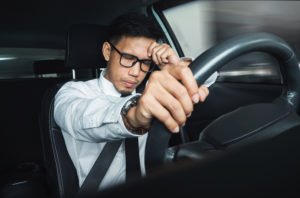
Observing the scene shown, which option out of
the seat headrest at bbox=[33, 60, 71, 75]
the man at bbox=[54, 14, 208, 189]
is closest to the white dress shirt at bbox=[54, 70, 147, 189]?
the man at bbox=[54, 14, 208, 189]

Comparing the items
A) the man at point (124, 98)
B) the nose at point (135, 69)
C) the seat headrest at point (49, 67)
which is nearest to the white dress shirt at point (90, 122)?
the man at point (124, 98)

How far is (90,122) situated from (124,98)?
13 centimetres

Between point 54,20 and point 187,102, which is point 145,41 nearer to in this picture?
point 187,102

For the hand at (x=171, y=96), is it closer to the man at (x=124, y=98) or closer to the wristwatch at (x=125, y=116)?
the man at (x=124, y=98)

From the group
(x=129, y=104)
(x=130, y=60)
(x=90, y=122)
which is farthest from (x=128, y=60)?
(x=129, y=104)

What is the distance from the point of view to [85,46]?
1.40m

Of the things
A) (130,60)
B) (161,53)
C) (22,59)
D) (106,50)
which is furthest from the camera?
(22,59)

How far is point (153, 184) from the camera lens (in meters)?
0.28

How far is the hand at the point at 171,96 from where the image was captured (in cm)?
48

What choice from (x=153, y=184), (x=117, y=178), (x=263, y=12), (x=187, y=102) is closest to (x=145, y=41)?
(x=117, y=178)

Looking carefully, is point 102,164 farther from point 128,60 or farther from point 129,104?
point 129,104

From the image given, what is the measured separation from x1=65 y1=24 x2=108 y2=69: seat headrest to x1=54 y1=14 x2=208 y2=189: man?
2.3 inches

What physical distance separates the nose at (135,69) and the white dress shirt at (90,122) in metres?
0.10

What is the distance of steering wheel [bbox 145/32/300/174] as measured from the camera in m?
0.48
